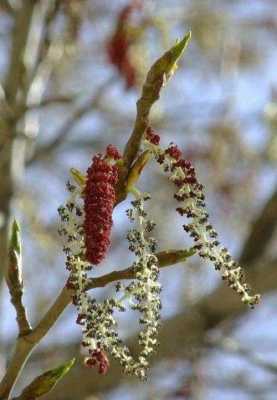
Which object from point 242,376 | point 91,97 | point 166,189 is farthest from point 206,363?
point 91,97

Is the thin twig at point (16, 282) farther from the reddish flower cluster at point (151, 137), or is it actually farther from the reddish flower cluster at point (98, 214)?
the reddish flower cluster at point (151, 137)

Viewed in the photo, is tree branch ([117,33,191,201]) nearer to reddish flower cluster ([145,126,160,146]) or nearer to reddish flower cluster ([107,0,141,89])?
reddish flower cluster ([145,126,160,146])

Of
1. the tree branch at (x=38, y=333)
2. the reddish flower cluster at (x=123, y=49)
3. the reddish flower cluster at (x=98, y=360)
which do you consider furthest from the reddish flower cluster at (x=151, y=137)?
the reddish flower cluster at (x=123, y=49)

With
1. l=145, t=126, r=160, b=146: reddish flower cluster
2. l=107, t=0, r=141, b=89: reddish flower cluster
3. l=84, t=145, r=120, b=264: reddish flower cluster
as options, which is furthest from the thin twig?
l=107, t=0, r=141, b=89: reddish flower cluster

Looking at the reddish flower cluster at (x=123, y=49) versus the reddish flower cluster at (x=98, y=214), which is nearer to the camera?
the reddish flower cluster at (x=98, y=214)

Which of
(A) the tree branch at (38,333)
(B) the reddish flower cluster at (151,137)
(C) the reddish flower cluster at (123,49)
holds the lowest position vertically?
(A) the tree branch at (38,333)

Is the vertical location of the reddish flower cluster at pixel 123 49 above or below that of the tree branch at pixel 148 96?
above

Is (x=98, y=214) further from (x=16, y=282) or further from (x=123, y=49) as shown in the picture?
(x=123, y=49)

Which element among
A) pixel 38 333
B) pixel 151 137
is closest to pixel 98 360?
pixel 38 333
